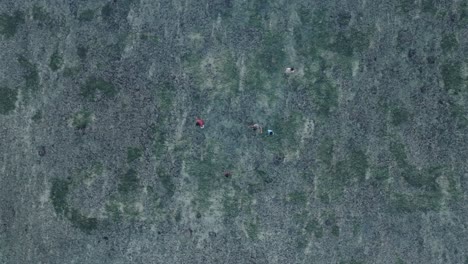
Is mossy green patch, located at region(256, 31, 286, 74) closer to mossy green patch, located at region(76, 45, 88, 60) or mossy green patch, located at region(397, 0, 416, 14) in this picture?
mossy green patch, located at region(397, 0, 416, 14)

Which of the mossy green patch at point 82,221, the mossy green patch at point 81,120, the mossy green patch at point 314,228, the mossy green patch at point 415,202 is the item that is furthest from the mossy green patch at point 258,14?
the mossy green patch at point 82,221

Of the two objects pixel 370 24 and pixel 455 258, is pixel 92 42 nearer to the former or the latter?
pixel 370 24

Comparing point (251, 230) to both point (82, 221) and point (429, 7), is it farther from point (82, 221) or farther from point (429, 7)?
point (429, 7)

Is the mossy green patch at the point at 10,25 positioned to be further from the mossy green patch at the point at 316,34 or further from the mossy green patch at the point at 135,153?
the mossy green patch at the point at 316,34

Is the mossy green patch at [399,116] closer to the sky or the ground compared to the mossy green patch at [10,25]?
closer to the ground

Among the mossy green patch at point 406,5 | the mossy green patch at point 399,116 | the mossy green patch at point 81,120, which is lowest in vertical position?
the mossy green patch at point 81,120
